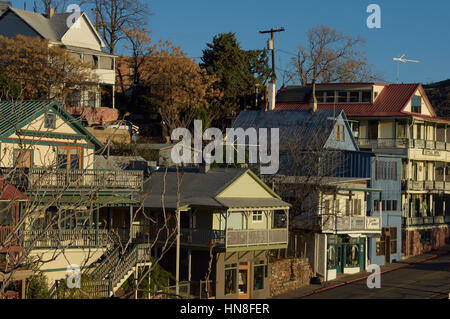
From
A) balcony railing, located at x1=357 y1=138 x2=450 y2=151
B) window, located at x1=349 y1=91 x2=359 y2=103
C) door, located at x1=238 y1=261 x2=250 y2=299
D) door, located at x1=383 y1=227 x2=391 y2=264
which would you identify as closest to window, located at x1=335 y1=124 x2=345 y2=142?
balcony railing, located at x1=357 y1=138 x2=450 y2=151

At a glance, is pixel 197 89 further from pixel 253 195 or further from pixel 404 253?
pixel 253 195

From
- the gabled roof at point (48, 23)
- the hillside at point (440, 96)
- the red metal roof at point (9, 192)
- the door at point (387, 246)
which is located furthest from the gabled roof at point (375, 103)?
the hillside at point (440, 96)

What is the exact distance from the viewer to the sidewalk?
43.1 meters

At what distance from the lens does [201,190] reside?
138 feet

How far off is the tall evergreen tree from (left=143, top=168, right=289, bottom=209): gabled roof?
1102 inches

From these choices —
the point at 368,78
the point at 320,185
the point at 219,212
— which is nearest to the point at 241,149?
the point at 320,185

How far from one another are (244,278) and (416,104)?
109 ft

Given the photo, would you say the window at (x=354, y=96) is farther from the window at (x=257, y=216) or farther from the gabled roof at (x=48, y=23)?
the window at (x=257, y=216)

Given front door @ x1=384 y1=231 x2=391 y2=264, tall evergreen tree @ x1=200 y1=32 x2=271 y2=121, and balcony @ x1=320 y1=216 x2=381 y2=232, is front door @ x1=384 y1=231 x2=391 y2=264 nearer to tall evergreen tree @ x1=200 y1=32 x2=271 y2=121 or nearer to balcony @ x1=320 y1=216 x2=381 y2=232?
balcony @ x1=320 y1=216 x2=381 y2=232

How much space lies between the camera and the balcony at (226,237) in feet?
127

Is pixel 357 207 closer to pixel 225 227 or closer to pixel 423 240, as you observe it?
pixel 423 240

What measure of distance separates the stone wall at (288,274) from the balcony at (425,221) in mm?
17536

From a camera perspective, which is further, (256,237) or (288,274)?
(288,274)

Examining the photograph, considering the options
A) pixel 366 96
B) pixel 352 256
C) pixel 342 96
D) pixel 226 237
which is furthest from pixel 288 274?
pixel 366 96
